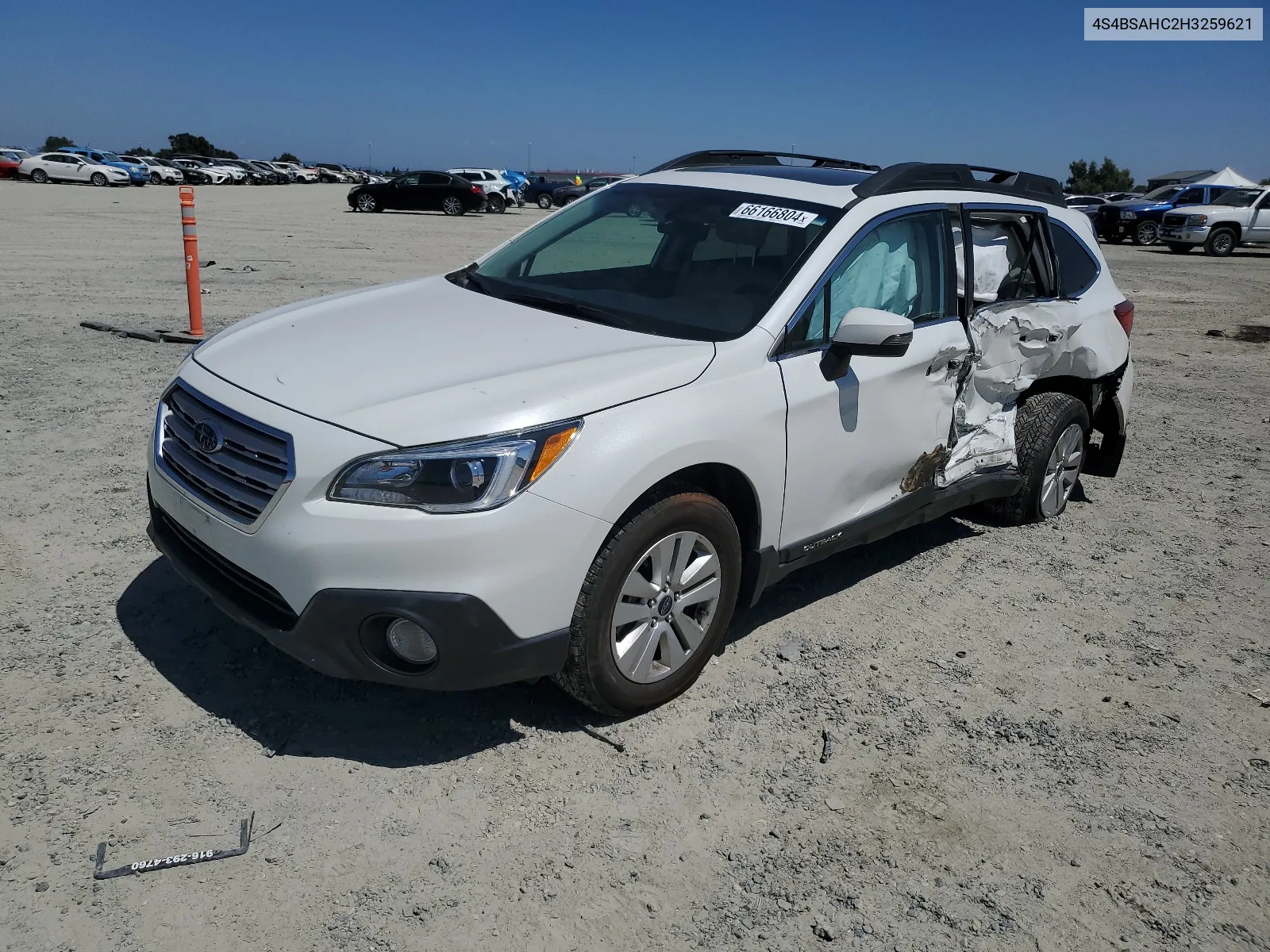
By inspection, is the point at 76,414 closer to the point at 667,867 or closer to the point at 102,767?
the point at 102,767

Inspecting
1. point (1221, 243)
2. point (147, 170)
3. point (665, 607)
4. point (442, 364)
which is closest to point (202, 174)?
point (147, 170)

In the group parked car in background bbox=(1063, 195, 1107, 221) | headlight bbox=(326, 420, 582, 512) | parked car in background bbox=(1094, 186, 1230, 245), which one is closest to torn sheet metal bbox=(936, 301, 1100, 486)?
headlight bbox=(326, 420, 582, 512)

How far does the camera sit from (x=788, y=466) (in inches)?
143

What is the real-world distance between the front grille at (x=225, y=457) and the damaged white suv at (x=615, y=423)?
0.04 ft

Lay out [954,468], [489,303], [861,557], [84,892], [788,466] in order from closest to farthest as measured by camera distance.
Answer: [84,892], [788,466], [489,303], [954,468], [861,557]

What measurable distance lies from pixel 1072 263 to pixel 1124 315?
0.48 meters

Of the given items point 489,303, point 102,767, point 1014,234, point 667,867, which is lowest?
point 667,867

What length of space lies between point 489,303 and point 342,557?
1481 millimetres

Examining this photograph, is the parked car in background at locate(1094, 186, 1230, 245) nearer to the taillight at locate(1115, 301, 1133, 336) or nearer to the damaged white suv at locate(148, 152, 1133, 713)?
the taillight at locate(1115, 301, 1133, 336)

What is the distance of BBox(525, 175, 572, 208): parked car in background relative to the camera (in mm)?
44531

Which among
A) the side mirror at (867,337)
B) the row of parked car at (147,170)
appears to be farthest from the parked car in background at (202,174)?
the side mirror at (867,337)

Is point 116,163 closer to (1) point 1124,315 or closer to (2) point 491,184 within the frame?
(2) point 491,184

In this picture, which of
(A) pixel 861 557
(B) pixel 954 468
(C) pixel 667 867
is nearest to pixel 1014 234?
(B) pixel 954 468

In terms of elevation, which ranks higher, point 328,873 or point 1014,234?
point 1014,234
